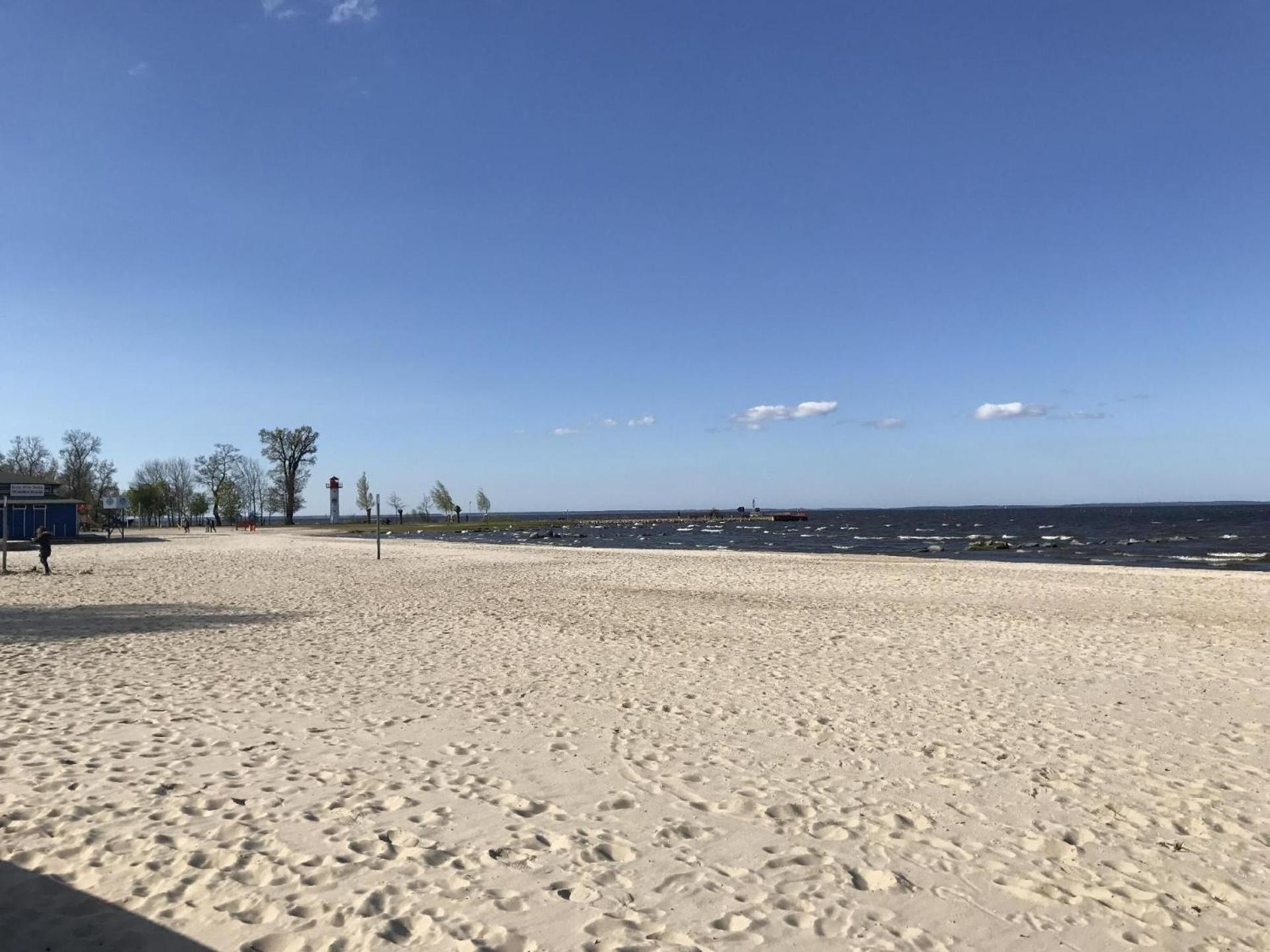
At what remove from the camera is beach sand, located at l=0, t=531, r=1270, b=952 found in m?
3.97

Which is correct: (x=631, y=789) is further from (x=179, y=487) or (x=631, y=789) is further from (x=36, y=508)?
(x=179, y=487)

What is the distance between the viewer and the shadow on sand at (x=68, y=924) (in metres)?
3.60

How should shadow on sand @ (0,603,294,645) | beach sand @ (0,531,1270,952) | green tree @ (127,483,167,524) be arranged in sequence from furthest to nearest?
green tree @ (127,483,167,524), shadow on sand @ (0,603,294,645), beach sand @ (0,531,1270,952)

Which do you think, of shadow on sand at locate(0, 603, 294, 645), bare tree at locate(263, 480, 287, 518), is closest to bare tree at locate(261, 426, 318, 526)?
bare tree at locate(263, 480, 287, 518)

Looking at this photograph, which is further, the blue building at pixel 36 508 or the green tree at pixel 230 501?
the green tree at pixel 230 501

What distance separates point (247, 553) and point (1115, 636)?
33.3 meters

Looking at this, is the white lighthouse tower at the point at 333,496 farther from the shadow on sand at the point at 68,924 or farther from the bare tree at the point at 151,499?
the shadow on sand at the point at 68,924

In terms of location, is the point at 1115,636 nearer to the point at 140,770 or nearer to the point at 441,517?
the point at 140,770

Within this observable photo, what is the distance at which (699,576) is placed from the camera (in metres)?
24.8

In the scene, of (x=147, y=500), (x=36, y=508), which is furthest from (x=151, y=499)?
(x=36, y=508)

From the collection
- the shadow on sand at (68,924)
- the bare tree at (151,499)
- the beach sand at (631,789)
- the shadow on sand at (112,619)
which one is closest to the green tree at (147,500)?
the bare tree at (151,499)

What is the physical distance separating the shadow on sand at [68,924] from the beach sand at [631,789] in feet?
0.07

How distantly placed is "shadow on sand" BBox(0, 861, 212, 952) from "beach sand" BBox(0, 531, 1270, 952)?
2 centimetres

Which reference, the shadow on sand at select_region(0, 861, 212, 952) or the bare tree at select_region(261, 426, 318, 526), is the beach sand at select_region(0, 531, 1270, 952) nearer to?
the shadow on sand at select_region(0, 861, 212, 952)
